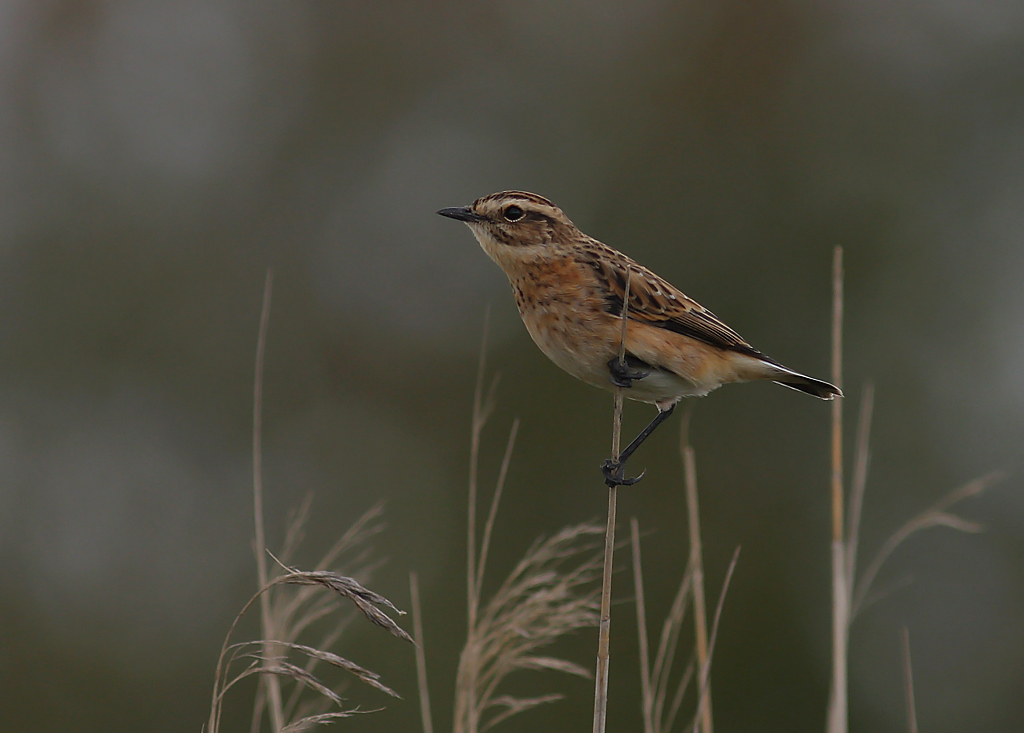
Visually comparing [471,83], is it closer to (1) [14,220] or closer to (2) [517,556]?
(1) [14,220]

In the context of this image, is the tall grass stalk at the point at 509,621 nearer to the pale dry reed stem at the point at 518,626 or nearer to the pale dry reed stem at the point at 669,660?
the pale dry reed stem at the point at 518,626

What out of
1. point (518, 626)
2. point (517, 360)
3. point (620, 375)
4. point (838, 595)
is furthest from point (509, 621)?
point (517, 360)

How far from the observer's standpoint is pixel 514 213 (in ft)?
16.5

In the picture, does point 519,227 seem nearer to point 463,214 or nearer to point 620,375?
point 463,214

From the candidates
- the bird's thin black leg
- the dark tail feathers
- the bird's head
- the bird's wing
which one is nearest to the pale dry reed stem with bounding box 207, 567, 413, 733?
the bird's thin black leg

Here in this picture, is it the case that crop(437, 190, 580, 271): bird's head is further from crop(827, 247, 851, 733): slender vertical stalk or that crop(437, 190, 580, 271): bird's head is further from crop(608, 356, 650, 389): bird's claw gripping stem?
crop(827, 247, 851, 733): slender vertical stalk

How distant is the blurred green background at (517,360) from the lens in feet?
40.8

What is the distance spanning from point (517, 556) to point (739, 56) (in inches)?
340

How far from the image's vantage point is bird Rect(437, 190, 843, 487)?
14.5 feet

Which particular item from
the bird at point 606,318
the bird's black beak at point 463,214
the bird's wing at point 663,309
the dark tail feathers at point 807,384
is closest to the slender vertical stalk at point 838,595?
the bird at point 606,318

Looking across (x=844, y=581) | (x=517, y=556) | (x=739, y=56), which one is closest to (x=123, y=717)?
(x=517, y=556)

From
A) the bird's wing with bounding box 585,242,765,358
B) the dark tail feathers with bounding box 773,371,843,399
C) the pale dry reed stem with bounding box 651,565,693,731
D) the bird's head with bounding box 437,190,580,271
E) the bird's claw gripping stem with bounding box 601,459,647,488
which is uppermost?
the bird's head with bounding box 437,190,580,271

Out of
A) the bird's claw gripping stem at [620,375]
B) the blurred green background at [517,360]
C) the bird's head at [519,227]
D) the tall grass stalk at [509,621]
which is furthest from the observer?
the blurred green background at [517,360]

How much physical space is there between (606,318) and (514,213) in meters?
0.92
